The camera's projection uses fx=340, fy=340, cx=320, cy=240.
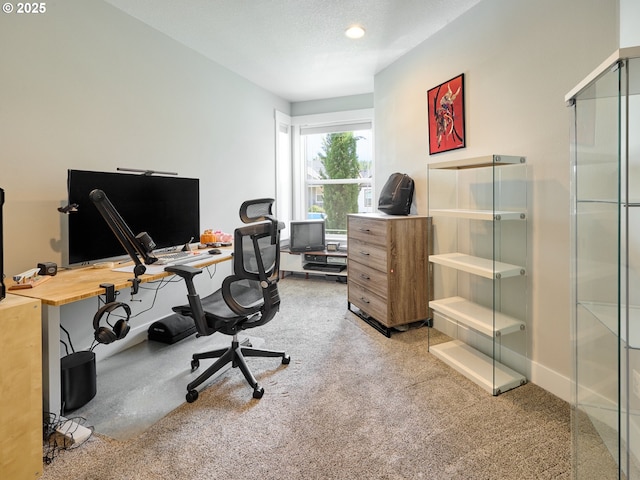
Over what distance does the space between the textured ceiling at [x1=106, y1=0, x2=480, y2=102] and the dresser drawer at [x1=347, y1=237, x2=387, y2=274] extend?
183 cm

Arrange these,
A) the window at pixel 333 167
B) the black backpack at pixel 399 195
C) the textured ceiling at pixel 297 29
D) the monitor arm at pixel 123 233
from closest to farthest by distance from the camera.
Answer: the monitor arm at pixel 123 233, the textured ceiling at pixel 297 29, the black backpack at pixel 399 195, the window at pixel 333 167

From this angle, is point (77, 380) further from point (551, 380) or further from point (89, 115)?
point (551, 380)

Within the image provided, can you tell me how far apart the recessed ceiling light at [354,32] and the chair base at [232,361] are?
8.55 ft

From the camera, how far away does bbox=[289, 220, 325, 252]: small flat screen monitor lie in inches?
190

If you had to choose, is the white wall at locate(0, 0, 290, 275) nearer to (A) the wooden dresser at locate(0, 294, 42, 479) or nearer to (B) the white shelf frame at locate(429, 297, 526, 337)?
(A) the wooden dresser at locate(0, 294, 42, 479)

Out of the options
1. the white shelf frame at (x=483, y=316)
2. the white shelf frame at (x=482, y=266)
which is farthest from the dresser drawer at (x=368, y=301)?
the white shelf frame at (x=482, y=266)

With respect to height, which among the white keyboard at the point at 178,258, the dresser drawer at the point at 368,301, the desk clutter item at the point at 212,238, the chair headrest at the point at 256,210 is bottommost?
the dresser drawer at the point at 368,301

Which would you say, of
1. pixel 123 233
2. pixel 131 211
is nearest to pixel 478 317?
pixel 123 233

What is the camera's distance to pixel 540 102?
79.3 inches

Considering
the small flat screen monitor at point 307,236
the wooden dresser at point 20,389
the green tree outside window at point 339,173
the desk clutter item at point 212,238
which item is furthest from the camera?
the green tree outside window at point 339,173

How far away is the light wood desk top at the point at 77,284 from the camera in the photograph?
1508 mm

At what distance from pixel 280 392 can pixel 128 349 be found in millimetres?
1421

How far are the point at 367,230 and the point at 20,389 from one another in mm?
2496

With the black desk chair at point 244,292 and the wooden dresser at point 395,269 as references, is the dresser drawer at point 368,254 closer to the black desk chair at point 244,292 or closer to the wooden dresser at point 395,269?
the wooden dresser at point 395,269
